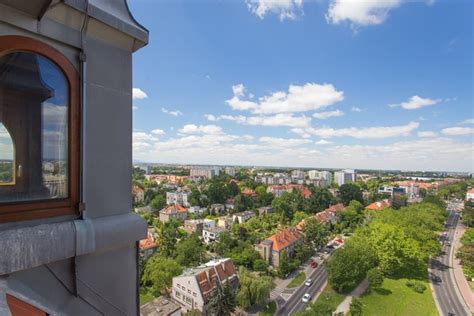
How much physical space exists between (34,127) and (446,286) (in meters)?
28.3

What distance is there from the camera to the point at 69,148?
1.54 meters

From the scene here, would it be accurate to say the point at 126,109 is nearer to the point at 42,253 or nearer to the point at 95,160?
the point at 95,160

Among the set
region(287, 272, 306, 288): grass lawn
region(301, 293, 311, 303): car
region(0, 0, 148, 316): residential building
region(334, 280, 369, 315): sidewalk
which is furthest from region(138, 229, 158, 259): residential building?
region(0, 0, 148, 316): residential building

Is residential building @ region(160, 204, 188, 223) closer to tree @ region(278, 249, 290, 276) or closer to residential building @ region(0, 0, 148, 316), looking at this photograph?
tree @ region(278, 249, 290, 276)

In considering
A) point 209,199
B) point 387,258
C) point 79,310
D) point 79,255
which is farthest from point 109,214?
point 209,199

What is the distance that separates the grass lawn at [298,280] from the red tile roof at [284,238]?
2.89m

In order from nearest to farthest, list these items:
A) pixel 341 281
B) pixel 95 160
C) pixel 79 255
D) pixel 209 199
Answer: pixel 79 255 < pixel 95 160 < pixel 341 281 < pixel 209 199

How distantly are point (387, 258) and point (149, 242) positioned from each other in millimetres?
21666

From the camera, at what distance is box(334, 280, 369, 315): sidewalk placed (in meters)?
17.8

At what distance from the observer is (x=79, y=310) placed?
154 cm

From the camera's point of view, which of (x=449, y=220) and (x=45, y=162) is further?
(x=449, y=220)

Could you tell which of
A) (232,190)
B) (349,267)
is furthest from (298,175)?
(349,267)

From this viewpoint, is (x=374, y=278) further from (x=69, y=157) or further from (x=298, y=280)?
(x=69, y=157)

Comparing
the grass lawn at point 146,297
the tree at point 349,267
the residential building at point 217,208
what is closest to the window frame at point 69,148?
the grass lawn at point 146,297
